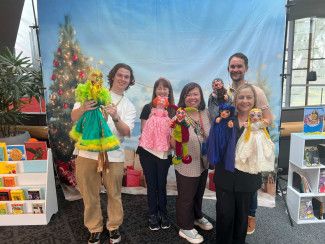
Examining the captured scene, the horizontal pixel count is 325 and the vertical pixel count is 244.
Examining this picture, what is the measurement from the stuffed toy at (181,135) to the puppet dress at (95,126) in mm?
447

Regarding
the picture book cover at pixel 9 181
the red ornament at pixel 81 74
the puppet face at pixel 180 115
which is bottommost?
the picture book cover at pixel 9 181

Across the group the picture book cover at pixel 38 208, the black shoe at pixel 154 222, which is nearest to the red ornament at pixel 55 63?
the picture book cover at pixel 38 208

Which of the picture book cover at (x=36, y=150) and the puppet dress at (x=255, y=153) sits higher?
the puppet dress at (x=255, y=153)

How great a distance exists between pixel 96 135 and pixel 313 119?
196 centimetres

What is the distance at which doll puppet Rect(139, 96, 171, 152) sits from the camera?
7.11 feet

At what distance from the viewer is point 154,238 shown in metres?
2.33

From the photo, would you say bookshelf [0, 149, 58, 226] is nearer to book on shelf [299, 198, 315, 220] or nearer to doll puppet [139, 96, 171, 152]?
doll puppet [139, 96, 171, 152]

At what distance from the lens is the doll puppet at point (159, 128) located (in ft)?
7.11

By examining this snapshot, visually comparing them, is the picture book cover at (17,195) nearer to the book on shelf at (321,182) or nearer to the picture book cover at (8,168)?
the picture book cover at (8,168)

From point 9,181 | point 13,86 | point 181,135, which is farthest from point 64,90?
point 181,135

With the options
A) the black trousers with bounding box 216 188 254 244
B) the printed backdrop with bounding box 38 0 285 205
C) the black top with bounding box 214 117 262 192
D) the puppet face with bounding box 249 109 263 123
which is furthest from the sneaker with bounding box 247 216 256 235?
the puppet face with bounding box 249 109 263 123

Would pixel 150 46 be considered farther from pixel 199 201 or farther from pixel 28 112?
pixel 28 112

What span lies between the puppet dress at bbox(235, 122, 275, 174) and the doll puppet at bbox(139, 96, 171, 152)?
0.60 meters

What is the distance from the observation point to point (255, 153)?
177 centimetres
